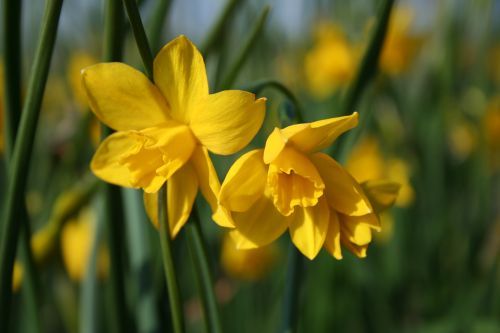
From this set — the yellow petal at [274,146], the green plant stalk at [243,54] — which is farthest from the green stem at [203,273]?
the green plant stalk at [243,54]

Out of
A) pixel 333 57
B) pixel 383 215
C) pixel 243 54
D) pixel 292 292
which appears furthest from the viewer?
pixel 333 57

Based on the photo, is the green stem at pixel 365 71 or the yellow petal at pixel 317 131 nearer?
the yellow petal at pixel 317 131

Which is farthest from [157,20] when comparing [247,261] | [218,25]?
[247,261]

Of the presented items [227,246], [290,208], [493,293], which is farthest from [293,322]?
[493,293]

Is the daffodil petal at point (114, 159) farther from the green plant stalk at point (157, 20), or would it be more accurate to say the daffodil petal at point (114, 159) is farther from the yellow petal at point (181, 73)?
the green plant stalk at point (157, 20)

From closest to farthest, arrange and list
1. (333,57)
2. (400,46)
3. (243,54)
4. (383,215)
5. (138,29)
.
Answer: (138,29)
(243,54)
(383,215)
(400,46)
(333,57)

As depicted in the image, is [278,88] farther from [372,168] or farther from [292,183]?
[372,168]

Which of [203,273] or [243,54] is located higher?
[243,54]
